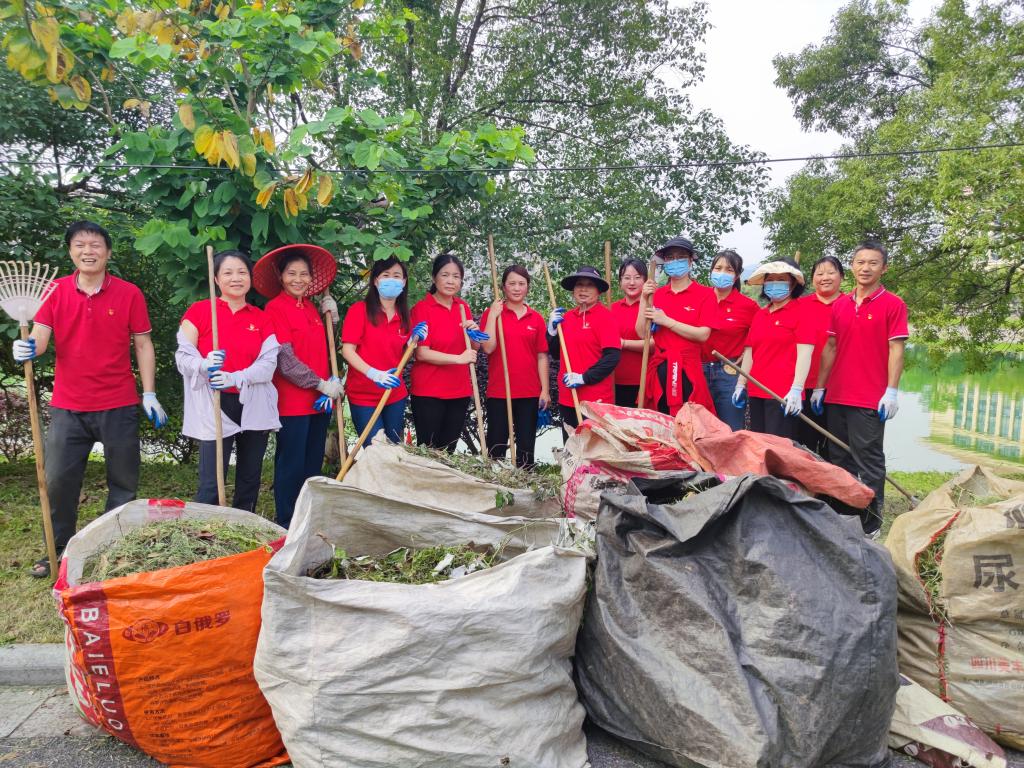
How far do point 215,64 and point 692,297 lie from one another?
3.15m

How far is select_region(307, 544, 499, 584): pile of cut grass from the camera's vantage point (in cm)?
244

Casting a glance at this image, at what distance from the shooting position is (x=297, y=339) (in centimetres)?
400

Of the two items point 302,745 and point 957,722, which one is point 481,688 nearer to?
point 302,745

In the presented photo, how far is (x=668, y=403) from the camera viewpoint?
4.62 m

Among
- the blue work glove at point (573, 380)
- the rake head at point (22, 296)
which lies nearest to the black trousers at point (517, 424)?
the blue work glove at point (573, 380)

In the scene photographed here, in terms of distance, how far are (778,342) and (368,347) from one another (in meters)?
2.55

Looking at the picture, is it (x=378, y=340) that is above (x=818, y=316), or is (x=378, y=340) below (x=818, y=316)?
below

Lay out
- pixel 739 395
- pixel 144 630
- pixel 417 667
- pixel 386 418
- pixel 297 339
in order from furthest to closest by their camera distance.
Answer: pixel 739 395 → pixel 386 418 → pixel 297 339 → pixel 144 630 → pixel 417 667

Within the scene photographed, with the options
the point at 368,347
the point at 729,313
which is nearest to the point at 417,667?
the point at 368,347

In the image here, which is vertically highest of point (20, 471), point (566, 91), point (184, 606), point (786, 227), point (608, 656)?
point (566, 91)

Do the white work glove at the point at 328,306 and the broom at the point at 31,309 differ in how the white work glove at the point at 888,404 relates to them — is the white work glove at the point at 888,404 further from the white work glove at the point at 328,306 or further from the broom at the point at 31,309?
the broom at the point at 31,309

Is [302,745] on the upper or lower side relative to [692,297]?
lower

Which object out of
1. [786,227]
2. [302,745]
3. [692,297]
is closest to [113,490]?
[302,745]

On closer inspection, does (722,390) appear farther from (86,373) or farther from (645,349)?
(86,373)
